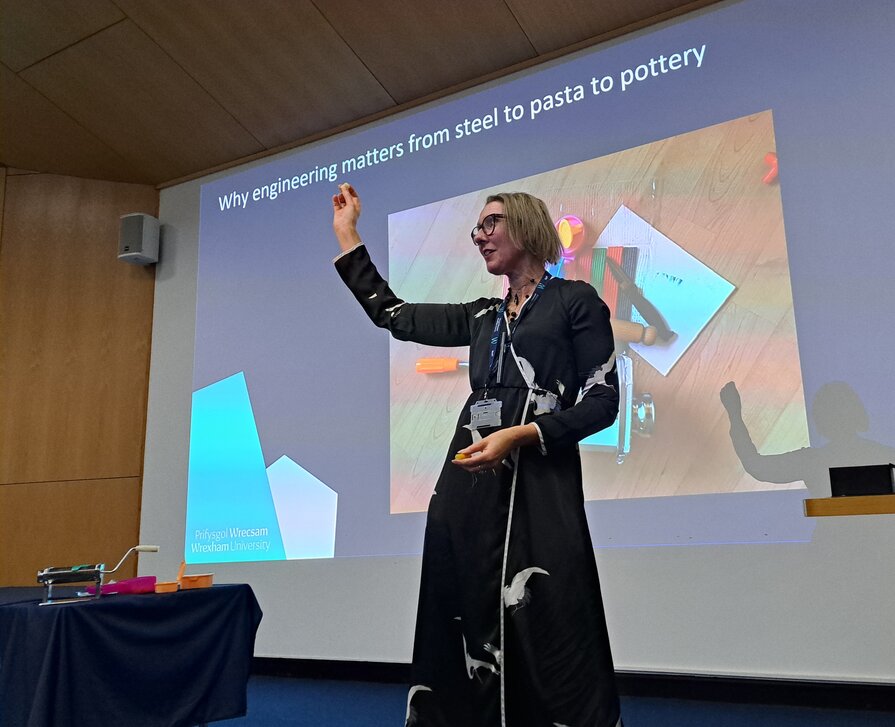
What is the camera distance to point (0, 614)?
5.86 ft

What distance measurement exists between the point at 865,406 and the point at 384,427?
6.74 ft

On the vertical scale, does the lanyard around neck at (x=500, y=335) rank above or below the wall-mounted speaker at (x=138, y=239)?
below

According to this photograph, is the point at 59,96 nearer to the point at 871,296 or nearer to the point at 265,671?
the point at 265,671

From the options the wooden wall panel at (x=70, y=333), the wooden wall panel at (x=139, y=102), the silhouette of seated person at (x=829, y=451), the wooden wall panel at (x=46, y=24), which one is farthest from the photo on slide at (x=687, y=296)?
the wooden wall panel at (x=70, y=333)

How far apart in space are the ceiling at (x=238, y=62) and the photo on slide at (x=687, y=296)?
0.73m

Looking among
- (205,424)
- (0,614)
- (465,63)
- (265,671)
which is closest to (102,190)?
(205,424)

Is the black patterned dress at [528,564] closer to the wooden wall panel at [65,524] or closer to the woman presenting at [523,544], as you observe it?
the woman presenting at [523,544]

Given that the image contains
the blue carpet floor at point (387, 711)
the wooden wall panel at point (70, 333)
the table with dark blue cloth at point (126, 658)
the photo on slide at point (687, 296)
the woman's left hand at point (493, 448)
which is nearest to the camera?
the woman's left hand at point (493, 448)

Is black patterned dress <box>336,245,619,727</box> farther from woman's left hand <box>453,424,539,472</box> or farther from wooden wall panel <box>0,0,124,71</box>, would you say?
wooden wall panel <box>0,0,124,71</box>

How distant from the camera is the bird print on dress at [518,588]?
4.10ft

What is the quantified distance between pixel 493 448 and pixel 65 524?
4.23 m

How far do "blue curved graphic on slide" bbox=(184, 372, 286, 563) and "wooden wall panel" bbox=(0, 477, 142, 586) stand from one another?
576mm

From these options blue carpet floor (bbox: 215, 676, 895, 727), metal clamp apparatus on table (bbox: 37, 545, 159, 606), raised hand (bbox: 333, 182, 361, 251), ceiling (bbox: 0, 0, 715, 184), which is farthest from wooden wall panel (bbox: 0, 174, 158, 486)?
raised hand (bbox: 333, 182, 361, 251)

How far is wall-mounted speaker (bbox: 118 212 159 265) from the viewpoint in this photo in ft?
15.5
